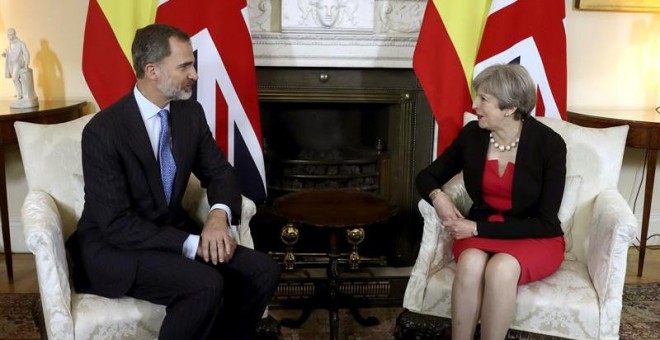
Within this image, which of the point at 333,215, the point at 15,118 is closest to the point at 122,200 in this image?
the point at 333,215

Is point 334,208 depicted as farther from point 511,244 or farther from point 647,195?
point 647,195

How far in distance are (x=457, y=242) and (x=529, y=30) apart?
1022 mm

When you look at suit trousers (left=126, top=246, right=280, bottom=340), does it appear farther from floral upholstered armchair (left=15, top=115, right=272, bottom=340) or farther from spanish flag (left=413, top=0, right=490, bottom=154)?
spanish flag (left=413, top=0, right=490, bottom=154)

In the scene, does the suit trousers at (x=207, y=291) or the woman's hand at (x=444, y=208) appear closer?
the suit trousers at (x=207, y=291)

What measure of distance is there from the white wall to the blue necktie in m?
1.26

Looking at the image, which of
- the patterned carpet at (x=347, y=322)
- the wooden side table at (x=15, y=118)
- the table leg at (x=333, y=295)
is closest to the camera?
the table leg at (x=333, y=295)

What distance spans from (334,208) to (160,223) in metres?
0.60

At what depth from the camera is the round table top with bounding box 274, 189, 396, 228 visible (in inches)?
79.4

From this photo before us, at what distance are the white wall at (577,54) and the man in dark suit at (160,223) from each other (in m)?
1.26

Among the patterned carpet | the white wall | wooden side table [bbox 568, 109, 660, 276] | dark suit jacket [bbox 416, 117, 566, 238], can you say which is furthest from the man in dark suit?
wooden side table [bbox 568, 109, 660, 276]

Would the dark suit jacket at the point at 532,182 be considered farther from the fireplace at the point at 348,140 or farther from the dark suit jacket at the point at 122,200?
the dark suit jacket at the point at 122,200

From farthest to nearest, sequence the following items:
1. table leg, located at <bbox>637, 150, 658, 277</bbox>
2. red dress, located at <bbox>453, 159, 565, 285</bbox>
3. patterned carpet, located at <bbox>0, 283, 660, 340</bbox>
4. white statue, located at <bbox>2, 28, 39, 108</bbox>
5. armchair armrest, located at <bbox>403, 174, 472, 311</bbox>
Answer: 1. table leg, located at <bbox>637, 150, 658, 277</bbox>
2. white statue, located at <bbox>2, 28, 39, 108</bbox>
3. patterned carpet, located at <bbox>0, 283, 660, 340</bbox>
4. armchair armrest, located at <bbox>403, 174, 472, 311</bbox>
5. red dress, located at <bbox>453, 159, 565, 285</bbox>

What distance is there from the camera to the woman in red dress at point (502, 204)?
6.11 feet

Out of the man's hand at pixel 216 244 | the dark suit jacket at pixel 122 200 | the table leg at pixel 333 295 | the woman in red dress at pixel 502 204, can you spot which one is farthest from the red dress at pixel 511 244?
the dark suit jacket at pixel 122 200
